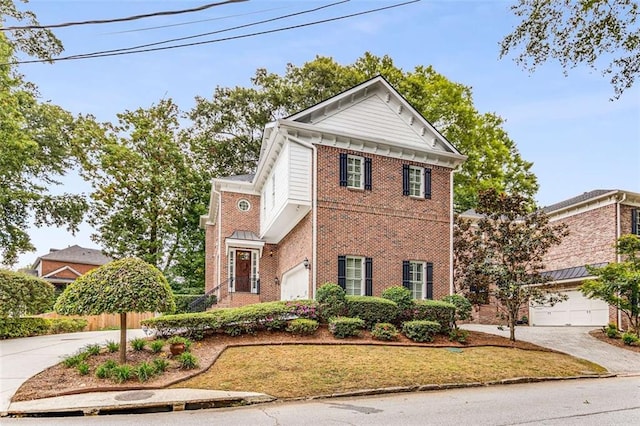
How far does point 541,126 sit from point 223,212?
14.8 meters

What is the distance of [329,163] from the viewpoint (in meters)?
16.9

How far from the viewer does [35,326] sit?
1777 centimetres

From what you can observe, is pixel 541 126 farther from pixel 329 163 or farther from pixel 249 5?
pixel 249 5

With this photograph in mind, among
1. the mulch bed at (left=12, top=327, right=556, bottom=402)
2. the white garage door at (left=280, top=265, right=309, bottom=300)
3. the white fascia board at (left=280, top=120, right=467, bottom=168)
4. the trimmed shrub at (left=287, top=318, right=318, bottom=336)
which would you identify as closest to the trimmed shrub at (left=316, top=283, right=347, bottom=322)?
the mulch bed at (left=12, top=327, right=556, bottom=402)

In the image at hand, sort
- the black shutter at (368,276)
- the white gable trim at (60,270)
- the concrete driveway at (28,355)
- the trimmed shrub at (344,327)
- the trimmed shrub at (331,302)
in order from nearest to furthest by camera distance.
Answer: the concrete driveway at (28,355) → the trimmed shrub at (344,327) → the trimmed shrub at (331,302) → the black shutter at (368,276) → the white gable trim at (60,270)

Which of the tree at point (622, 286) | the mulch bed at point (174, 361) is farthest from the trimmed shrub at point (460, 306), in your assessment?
the tree at point (622, 286)

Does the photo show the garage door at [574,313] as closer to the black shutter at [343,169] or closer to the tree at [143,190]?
the black shutter at [343,169]

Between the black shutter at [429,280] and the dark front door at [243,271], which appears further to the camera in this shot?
the dark front door at [243,271]

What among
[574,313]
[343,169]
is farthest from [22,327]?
[574,313]

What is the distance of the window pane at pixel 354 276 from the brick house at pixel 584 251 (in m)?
9.25

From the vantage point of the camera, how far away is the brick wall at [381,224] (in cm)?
1642

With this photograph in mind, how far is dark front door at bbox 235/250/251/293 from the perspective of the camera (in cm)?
2323

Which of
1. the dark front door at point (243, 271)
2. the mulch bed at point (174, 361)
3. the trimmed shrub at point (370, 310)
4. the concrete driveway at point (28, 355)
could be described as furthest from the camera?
the dark front door at point (243, 271)

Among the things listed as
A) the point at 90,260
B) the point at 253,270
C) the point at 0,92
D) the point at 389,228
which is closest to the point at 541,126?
the point at 389,228
